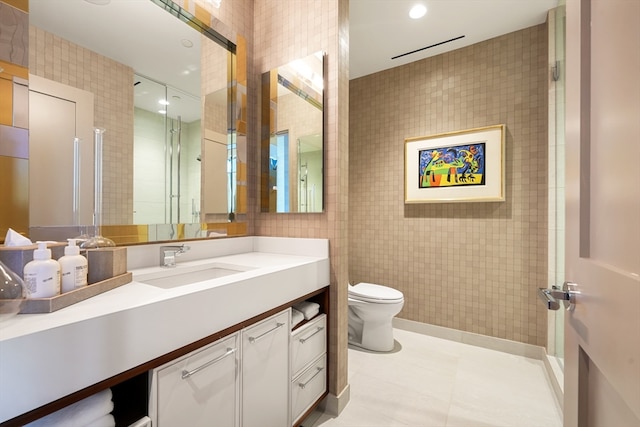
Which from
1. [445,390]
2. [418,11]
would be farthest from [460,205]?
[418,11]

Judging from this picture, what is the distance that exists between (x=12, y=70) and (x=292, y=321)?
1.38 metres

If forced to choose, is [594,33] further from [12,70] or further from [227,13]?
[227,13]

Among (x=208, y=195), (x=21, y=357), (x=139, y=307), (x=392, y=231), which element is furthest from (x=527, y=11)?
(x=21, y=357)

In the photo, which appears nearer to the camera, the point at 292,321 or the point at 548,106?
the point at 292,321

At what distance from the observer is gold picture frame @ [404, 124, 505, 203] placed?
7.44ft

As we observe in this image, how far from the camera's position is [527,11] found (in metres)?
2.01

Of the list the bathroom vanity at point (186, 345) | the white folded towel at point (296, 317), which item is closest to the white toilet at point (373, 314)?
the bathroom vanity at point (186, 345)

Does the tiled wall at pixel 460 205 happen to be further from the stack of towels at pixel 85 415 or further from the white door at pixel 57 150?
the stack of towels at pixel 85 415

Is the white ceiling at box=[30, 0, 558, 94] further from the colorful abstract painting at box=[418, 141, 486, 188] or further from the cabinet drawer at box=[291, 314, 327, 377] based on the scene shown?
the cabinet drawer at box=[291, 314, 327, 377]

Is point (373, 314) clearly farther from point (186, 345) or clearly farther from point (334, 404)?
point (186, 345)

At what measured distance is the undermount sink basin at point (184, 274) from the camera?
1173mm

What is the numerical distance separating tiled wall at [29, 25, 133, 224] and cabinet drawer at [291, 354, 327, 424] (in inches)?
43.0

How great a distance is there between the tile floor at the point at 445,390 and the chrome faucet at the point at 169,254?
111 centimetres

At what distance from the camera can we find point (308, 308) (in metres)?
1.47
